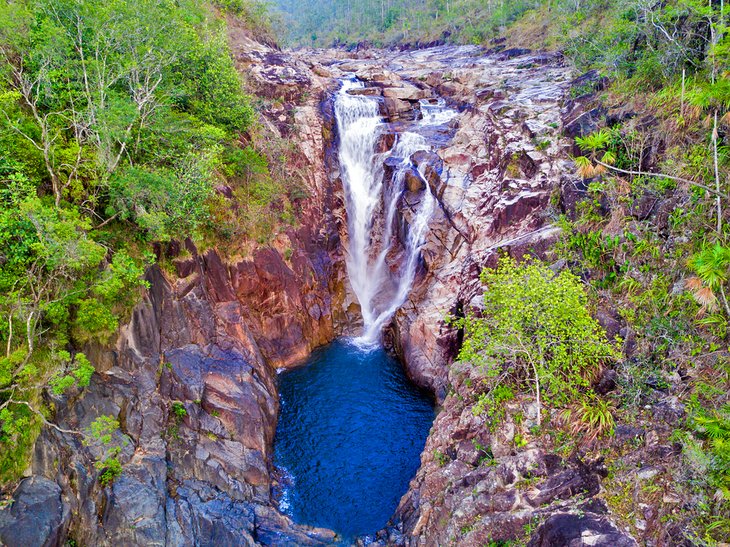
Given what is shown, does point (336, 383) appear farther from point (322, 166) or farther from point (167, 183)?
point (322, 166)

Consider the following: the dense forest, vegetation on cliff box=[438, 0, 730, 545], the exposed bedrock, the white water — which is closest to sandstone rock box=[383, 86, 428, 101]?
the exposed bedrock

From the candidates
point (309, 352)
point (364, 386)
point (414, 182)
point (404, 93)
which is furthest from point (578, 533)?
point (404, 93)

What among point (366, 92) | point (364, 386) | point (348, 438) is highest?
point (366, 92)

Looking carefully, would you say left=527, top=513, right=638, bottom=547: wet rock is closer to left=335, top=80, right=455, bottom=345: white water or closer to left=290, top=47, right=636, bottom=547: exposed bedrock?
left=290, top=47, right=636, bottom=547: exposed bedrock

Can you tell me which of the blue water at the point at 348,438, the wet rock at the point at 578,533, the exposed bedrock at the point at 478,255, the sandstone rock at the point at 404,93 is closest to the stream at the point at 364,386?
the blue water at the point at 348,438

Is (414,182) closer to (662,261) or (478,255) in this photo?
(478,255)

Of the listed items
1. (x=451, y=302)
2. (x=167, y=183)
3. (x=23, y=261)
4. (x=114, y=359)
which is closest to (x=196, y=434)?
(x=114, y=359)
